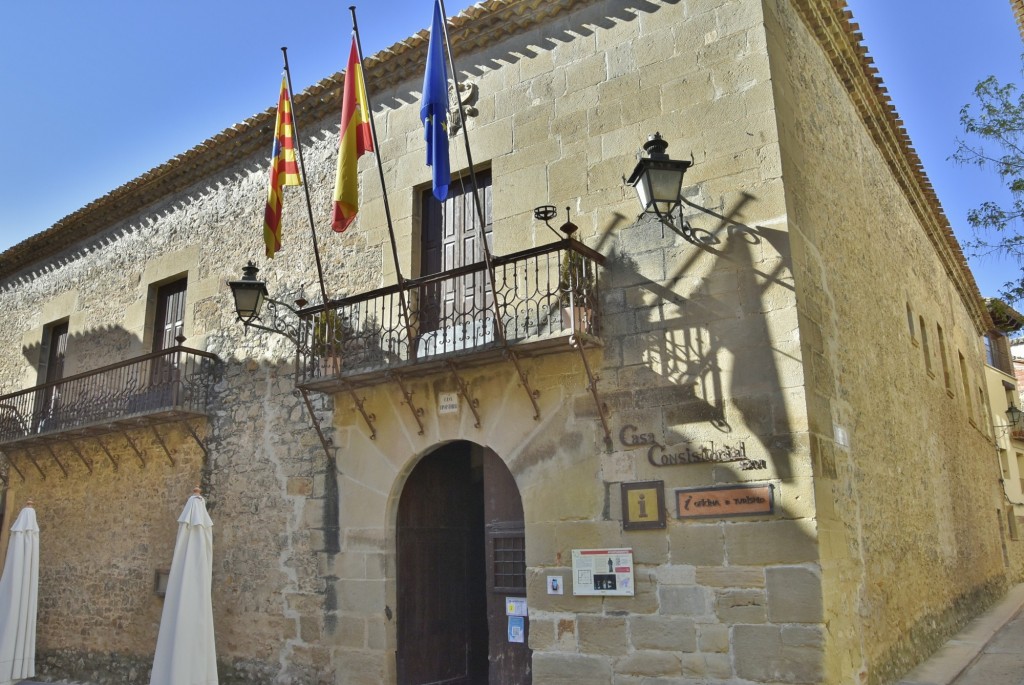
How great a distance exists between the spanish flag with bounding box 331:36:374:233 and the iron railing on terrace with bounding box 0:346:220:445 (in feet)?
9.48

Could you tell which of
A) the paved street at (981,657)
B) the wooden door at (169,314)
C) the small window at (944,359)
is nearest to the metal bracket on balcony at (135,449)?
the wooden door at (169,314)

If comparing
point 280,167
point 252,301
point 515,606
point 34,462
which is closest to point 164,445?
point 252,301

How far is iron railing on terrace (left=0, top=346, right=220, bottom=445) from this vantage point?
897 cm

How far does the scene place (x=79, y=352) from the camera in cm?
1121

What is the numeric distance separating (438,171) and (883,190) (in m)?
5.89

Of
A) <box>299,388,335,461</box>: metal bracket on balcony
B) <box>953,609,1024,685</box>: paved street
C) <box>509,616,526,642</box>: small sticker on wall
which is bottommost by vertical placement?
<box>953,609,1024,685</box>: paved street

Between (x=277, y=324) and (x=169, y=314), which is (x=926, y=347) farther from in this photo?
(x=169, y=314)

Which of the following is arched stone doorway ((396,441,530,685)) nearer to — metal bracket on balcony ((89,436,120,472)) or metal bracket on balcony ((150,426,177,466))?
metal bracket on balcony ((150,426,177,466))

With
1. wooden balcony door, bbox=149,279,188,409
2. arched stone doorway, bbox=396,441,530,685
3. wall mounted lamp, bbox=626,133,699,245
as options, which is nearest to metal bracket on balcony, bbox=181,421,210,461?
wooden balcony door, bbox=149,279,188,409

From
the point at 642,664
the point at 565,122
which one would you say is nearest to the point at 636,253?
A: the point at 565,122

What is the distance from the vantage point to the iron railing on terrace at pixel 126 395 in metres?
8.97

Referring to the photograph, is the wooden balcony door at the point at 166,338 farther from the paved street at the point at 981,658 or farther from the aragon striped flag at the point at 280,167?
the paved street at the point at 981,658

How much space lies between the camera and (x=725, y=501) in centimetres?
551

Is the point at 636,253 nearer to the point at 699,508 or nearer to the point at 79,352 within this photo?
the point at 699,508
